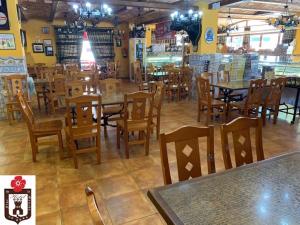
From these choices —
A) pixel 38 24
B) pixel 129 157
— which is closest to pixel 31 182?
pixel 129 157

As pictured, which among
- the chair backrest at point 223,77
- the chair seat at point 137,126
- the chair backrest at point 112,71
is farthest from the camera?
the chair backrest at point 112,71

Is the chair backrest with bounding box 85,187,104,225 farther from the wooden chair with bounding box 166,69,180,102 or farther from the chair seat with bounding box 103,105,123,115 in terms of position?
the wooden chair with bounding box 166,69,180,102

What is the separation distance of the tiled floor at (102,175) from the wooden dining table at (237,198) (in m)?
1.00

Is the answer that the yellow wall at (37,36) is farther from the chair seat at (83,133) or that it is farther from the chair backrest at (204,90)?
the chair seat at (83,133)

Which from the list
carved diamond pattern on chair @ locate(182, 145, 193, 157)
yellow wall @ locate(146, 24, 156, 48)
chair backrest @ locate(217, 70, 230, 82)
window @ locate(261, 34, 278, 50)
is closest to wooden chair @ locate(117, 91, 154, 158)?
carved diamond pattern on chair @ locate(182, 145, 193, 157)

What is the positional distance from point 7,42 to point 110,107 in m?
2.59

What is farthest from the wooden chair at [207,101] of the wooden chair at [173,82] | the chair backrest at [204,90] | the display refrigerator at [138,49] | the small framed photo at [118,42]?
the small framed photo at [118,42]

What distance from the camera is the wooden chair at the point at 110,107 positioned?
407 cm

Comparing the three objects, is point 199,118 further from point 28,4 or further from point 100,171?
point 28,4

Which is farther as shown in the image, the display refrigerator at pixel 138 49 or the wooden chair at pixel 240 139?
the display refrigerator at pixel 138 49

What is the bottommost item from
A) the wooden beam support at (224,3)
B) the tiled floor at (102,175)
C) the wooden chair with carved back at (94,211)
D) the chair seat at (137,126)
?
→ the tiled floor at (102,175)

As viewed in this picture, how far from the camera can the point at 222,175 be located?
57.6 inches

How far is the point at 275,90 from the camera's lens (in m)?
4.54

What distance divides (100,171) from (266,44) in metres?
16.3
